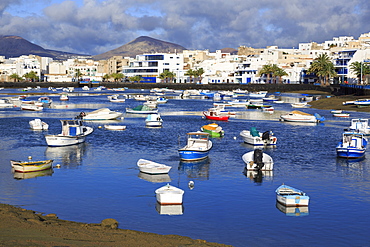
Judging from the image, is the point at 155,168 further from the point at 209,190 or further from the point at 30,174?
the point at 30,174

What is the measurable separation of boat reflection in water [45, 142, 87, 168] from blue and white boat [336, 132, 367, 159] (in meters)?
22.4

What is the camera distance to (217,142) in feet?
176

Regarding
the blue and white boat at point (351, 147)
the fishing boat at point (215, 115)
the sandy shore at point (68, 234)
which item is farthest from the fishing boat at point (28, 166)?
the fishing boat at point (215, 115)

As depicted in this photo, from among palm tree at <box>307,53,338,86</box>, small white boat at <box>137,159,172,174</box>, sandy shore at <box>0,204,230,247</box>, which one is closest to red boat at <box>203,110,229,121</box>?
small white boat at <box>137,159,172,174</box>

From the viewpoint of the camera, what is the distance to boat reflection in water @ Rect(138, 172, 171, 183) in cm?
3359

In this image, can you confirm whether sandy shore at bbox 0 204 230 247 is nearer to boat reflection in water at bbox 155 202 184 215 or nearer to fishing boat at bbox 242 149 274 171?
boat reflection in water at bbox 155 202 184 215

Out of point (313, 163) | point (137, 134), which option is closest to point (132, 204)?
point (313, 163)

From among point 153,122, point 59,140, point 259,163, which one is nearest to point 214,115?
point 153,122

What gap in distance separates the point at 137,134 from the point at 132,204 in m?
33.7

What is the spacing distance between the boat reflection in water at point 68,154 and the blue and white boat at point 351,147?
22.4 metres

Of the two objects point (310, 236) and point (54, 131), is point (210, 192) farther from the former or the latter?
point (54, 131)

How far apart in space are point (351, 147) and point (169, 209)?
22515mm

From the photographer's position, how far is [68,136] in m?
48.3

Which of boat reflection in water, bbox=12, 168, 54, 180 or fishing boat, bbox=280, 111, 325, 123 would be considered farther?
fishing boat, bbox=280, 111, 325, 123
